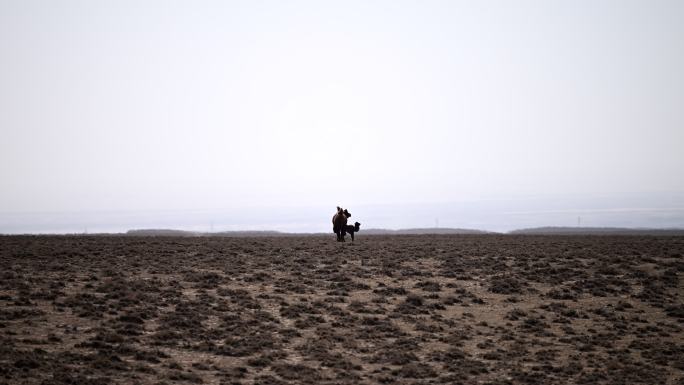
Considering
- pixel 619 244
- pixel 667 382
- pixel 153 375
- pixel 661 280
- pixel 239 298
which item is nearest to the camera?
pixel 153 375

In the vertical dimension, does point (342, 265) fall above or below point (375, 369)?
above

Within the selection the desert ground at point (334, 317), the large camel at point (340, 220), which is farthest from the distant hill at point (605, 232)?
the desert ground at point (334, 317)

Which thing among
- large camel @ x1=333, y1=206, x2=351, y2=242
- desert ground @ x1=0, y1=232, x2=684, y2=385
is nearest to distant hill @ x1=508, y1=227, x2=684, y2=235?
large camel @ x1=333, y1=206, x2=351, y2=242

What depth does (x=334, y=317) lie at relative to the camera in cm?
2209

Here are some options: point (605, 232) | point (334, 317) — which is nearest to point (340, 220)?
point (334, 317)

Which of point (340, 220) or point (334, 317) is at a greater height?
point (340, 220)

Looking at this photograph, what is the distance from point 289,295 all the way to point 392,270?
7571 millimetres

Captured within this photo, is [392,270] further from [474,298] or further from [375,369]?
[375,369]

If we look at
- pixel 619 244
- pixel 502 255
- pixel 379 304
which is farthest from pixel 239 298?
pixel 619 244

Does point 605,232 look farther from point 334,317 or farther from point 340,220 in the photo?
point 334,317

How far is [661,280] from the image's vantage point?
97.8 ft

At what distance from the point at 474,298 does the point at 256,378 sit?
12745 mm

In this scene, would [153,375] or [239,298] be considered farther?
[239,298]

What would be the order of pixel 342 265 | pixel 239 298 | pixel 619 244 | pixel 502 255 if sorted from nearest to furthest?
1. pixel 239 298
2. pixel 342 265
3. pixel 502 255
4. pixel 619 244
